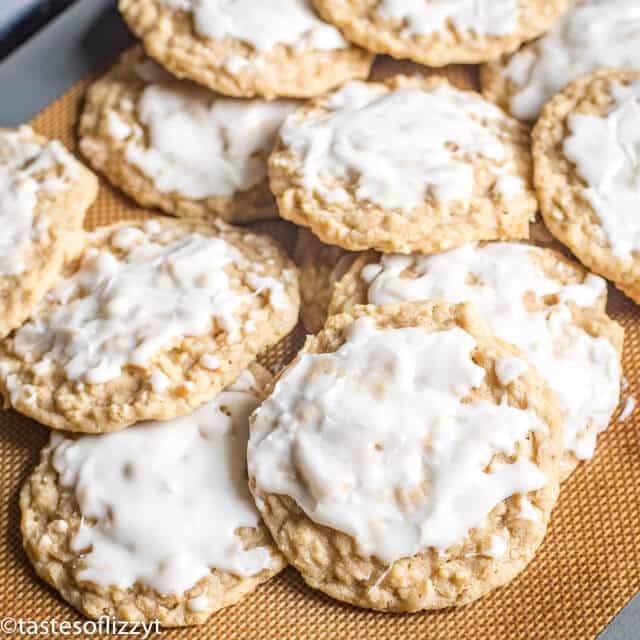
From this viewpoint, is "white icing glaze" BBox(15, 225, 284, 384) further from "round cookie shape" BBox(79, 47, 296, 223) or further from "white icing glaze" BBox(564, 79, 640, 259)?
"white icing glaze" BBox(564, 79, 640, 259)

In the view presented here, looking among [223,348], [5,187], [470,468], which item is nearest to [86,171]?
[5,187]

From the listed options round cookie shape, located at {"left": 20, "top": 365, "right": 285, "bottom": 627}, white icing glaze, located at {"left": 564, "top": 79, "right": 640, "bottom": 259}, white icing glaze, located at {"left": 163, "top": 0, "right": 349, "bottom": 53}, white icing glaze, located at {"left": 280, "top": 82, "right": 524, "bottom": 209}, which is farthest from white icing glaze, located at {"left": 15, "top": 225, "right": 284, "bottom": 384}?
white icing glaze, located at {"left": 564, "top": 79, "right": 640, "bottom": 259}

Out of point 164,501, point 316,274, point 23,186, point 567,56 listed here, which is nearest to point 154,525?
point 164,501

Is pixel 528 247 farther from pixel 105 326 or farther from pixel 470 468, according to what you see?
pixel 105 326

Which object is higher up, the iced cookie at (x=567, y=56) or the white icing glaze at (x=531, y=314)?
the iced cookie at (x=567, y=56)

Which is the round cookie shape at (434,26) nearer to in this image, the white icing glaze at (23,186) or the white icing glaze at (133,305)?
the white icing glaze at (133,305)

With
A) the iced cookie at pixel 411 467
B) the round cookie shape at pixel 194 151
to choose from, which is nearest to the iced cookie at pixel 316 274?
the round cookie shape at pixel 194 151
